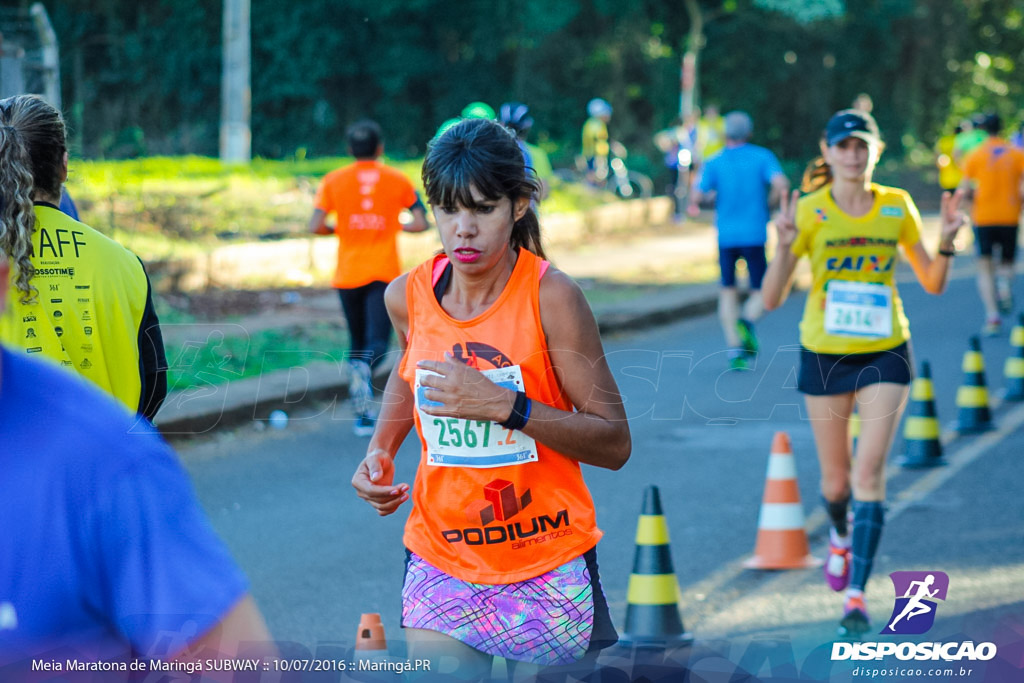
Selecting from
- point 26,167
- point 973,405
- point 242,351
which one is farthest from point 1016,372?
point 26,167

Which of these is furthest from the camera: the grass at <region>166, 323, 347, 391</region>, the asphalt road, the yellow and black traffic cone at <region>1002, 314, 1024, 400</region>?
the yellow and black traffic cone at <region>1002, 314, 1024, 400</region>

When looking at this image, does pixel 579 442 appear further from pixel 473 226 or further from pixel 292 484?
pixel 292 484

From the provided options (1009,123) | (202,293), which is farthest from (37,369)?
(1009,123)

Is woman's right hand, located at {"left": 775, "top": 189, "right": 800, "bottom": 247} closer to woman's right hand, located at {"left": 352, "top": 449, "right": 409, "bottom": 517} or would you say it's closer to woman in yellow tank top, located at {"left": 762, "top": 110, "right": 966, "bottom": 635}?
woman in yellow tank top, located at {"left": 762, "top": 110, "right": 966, "bottom": 635}

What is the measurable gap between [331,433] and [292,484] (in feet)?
4.59

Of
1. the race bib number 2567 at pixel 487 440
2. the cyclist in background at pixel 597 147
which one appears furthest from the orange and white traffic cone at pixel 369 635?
the cyclist in background at pixel 597 147

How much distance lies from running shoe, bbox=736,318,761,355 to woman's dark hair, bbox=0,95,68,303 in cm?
812

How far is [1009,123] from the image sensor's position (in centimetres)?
4016

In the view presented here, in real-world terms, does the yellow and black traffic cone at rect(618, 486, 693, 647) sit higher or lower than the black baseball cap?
lower

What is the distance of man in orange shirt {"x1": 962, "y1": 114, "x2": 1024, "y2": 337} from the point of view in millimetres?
13016

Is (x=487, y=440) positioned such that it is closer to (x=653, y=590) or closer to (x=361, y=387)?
(x=653, y=590)

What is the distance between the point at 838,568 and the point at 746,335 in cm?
569

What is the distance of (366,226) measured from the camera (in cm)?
855

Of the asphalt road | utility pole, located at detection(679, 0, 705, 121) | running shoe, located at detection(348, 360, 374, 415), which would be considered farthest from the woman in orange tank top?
utility pole, located at detection(679, 0, 705, 121)
